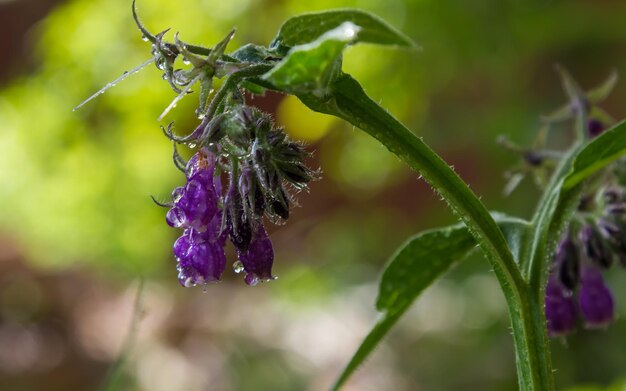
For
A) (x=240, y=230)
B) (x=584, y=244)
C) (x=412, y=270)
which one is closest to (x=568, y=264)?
(x=584, y=244)

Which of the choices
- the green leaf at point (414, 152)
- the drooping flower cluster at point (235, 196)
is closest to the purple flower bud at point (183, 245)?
the drooping flower cluster at point (235, 196)

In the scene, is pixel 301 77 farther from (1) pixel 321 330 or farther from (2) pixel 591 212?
(1) pixel 321 330

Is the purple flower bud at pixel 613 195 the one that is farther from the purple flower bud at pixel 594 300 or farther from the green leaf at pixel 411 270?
the green leaf at pixel 411 270

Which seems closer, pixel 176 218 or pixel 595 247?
pixel 176 218

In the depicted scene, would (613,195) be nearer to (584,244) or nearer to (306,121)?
(584,244)

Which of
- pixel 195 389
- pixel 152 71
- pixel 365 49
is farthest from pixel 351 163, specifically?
pixel 195 389

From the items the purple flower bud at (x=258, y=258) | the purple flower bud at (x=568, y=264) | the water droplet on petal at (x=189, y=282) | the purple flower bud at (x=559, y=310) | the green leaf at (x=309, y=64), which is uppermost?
the purple flower bud at (x=568, y=264)
